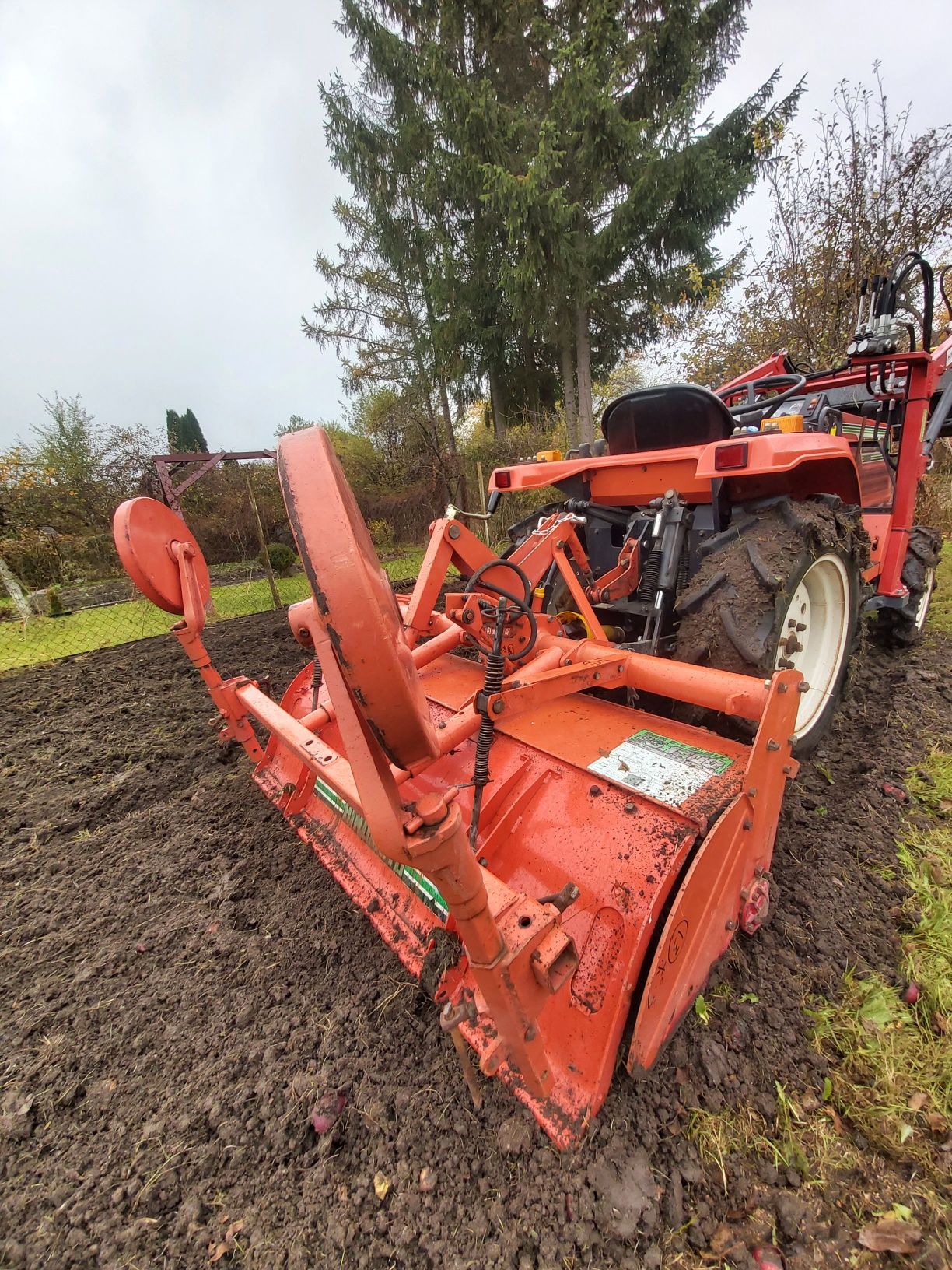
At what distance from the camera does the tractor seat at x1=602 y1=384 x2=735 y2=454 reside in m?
2.19

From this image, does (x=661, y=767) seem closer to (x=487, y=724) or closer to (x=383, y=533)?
(x=487, y=724)

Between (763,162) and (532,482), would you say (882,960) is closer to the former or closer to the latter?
(532,482)

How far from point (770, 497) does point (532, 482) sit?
996 millimetres

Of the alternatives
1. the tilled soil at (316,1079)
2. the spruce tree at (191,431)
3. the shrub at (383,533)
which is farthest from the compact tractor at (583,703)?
the spruce tree at (191,431)

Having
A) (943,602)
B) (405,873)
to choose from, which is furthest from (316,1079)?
(943,602)

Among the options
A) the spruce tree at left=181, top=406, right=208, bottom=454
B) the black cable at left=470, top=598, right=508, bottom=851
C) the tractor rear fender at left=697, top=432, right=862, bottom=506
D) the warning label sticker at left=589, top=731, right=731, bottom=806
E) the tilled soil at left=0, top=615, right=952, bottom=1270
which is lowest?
the tilled soil at left=0, top=615, right=952, bottom=1270

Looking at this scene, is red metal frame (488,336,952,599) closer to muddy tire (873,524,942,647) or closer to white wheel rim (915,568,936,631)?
muddy tire (873,524,942,647)

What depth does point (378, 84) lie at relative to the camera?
10.1 metres

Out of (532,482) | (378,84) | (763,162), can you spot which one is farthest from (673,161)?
(532,482)

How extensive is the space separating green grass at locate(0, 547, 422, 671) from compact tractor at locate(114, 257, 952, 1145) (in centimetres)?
338

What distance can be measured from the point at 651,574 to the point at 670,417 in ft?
2.21

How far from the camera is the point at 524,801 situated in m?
1.58

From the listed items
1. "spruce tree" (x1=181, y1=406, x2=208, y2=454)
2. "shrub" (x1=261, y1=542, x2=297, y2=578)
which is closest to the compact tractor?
"shrub" (x1=261, y1=542, x2=297, y2=578)

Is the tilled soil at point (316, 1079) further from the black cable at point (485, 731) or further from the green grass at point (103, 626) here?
the green grass at point (103, 626)
